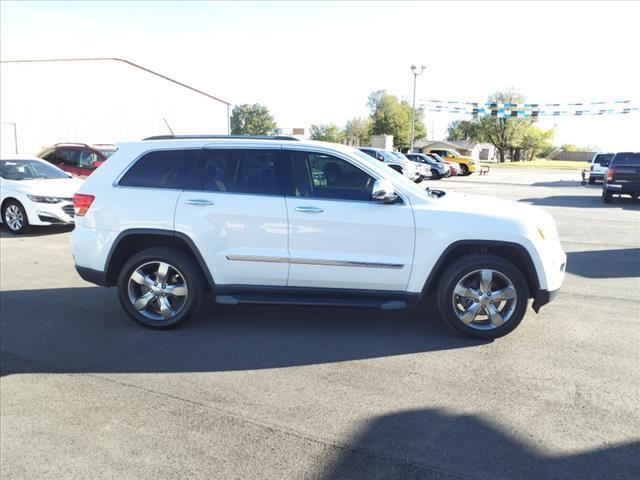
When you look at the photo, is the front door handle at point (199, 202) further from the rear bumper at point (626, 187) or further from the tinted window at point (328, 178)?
the rear bumper at point (626, 187)

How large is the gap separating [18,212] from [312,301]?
8.06 metres

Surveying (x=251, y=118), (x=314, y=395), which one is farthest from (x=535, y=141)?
(x=314, y=395)

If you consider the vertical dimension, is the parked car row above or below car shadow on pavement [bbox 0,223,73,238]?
above

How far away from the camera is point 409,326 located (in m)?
4.87

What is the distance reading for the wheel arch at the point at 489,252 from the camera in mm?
4332

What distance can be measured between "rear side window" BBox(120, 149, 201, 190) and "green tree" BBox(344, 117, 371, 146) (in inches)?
3279

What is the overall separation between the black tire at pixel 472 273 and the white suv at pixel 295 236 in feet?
0.03

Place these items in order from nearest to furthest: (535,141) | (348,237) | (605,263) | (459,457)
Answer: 1. (459,457)
2. (348,237)
3. (605,263)
4. (535,141)

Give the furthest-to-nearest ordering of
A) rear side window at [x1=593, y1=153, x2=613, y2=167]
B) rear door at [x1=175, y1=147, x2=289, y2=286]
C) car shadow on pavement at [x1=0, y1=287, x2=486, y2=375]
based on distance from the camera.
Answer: rear side window at [x1=593, y1=153, x2=613, y2=167] → rear door at [x1=175, y1=147, x2=289, y2=286] → car shadow on pavement at [x1=0, y1=287, x2=486, y2=375]

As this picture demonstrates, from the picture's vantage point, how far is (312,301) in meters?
4.53

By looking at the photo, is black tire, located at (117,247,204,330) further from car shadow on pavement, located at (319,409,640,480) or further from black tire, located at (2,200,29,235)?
black tire, located at (2,200,29,235)

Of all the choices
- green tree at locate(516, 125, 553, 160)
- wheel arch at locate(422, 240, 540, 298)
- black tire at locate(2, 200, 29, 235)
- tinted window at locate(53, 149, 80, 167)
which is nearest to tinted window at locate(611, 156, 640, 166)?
wheel arch at locate(422, 240, 540, 298)

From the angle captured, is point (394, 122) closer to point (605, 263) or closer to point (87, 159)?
point (87, 159)

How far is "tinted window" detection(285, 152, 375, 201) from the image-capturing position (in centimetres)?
454
